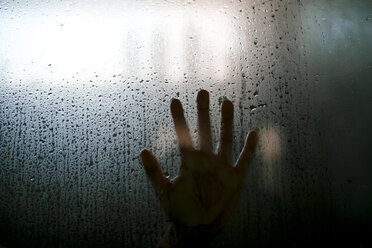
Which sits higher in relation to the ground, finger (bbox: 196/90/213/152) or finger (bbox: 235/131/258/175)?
finger (bbox: 196/90/213/152)

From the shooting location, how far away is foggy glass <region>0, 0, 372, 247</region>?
854mm

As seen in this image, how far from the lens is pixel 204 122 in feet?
2.18

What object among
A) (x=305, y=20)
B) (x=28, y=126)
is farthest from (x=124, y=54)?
(x=305, y=20)

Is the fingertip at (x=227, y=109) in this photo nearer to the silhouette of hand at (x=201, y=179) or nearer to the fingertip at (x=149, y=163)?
the silhouette of hand at (x=201, y=179)

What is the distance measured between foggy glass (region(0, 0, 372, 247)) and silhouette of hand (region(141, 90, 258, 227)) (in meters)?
0.16

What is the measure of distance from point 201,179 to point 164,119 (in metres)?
0.26

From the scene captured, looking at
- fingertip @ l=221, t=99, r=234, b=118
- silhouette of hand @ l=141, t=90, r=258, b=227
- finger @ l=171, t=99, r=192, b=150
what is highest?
fingertip @ l=221, t=99, r=234, b=118

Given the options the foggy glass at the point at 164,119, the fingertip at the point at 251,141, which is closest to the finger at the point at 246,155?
the fingertip at the point at 251,141

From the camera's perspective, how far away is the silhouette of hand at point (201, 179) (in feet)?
2.19

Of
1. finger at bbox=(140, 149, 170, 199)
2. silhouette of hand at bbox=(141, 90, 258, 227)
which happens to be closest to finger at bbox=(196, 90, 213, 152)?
silhouette of hand at bbox=(141, 90, 258, 227)

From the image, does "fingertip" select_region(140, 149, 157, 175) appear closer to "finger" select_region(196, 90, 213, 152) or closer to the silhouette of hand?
the silhouette of hand

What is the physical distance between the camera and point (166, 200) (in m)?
0.67

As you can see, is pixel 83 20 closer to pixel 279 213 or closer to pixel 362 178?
pixel 279 213

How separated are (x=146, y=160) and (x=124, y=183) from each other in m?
0.25
